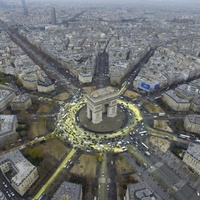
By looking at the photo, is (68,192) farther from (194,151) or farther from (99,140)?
(194,151)

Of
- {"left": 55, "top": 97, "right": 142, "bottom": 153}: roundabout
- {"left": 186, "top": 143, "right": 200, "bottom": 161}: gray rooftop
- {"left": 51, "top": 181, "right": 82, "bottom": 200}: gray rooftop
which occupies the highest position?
{"left": 51, "top": 181, "right": 82, "bottom": 200}: gray rooftop

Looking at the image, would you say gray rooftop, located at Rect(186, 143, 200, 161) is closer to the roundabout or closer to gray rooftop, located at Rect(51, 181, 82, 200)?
the roundabout

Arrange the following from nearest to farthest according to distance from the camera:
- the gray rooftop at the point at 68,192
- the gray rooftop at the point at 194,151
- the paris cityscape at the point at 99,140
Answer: the gray rooftop at the point at 68,192
the paris cityscape at the point at 99,140
the gray rooftop at the point at 194,151

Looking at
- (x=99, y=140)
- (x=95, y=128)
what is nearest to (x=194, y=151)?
(x=99, y=140)

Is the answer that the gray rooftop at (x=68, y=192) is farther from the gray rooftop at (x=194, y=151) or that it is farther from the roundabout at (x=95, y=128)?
the gray rooftop at (x=194, y=151)

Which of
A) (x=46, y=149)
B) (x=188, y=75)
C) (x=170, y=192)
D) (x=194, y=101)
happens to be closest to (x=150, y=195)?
(x=170, y=192)

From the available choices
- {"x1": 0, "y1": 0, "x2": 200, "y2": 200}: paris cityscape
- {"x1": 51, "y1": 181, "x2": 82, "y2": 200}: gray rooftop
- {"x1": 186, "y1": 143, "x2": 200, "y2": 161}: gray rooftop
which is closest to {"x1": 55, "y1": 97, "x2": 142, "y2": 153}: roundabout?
{"x1": 0, "y1": 0, "x2": 200, "y2": 200}: paris cityscape

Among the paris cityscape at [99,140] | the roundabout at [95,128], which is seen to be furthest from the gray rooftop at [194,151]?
the roundabout at [95,128]

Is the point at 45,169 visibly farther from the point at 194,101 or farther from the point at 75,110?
the point at 194,101
